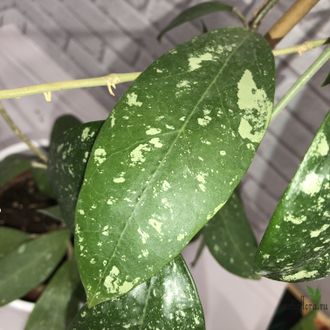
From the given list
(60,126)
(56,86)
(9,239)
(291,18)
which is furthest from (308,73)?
(9,239)

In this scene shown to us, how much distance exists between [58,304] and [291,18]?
0.61 meters

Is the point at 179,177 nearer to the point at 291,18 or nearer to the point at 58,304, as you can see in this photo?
the point at 291,18

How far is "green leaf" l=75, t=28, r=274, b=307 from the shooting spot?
0.22 meters

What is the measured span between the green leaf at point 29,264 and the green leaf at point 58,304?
0.03 m

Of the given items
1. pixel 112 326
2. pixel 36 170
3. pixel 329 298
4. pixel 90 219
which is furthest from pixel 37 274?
pixel 329 298

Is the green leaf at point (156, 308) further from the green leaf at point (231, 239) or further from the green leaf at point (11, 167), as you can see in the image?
the green leaf at point (11, 167)

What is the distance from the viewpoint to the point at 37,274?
0.56m

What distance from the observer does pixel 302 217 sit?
8.4 inches

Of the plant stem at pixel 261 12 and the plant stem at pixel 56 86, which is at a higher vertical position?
the plant stem at pixel 261 12

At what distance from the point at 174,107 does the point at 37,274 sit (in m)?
0.49

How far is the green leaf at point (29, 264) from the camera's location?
1.74 feet

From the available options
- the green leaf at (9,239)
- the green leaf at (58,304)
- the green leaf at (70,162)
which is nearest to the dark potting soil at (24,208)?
the green leaf at (9,239)

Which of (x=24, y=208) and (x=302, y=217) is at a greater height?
(x=302, y=217)

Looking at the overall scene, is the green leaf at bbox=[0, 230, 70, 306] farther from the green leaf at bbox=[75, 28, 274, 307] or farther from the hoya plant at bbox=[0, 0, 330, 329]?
the green leaf at bbox=[75, 28, 274, 307]
